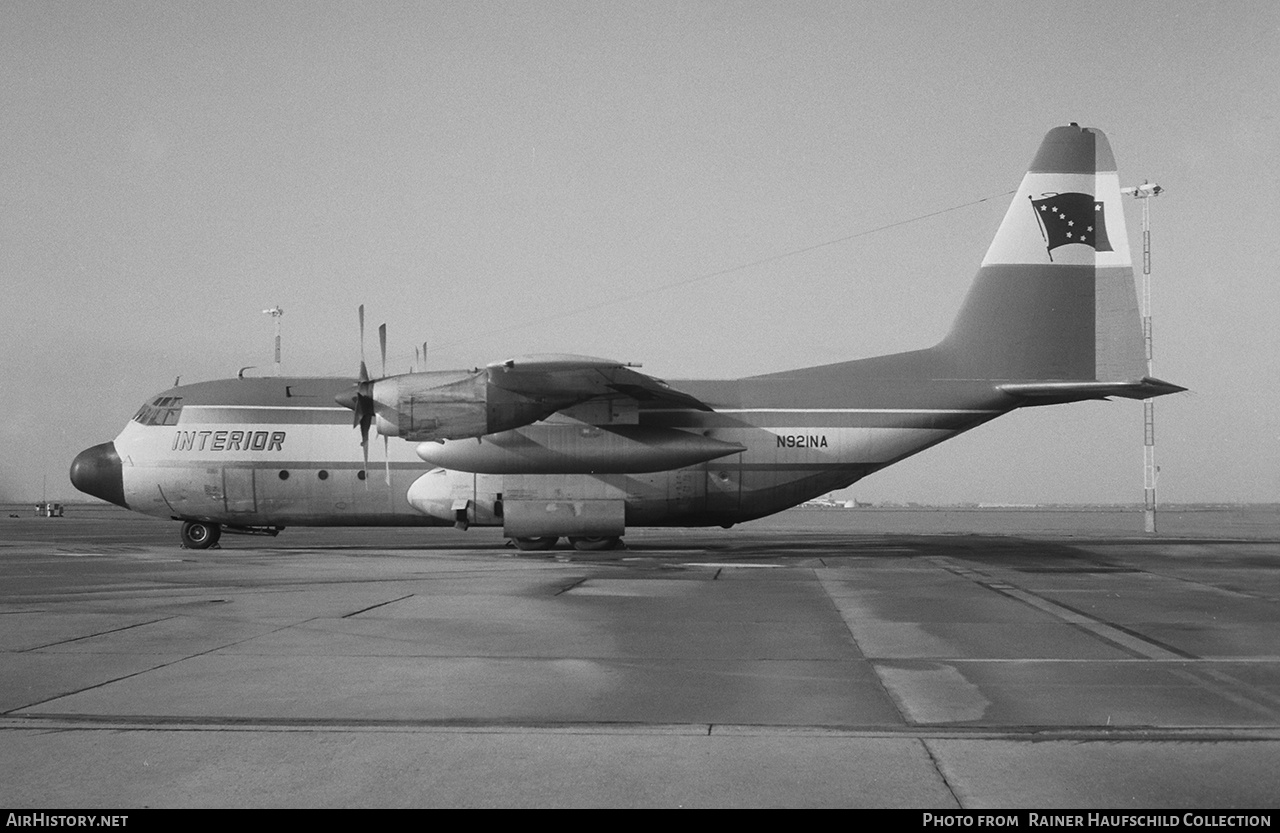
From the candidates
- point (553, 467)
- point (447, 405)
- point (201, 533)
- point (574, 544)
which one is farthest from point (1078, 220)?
point (201, 533)

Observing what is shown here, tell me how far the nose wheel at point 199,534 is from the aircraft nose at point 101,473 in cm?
169

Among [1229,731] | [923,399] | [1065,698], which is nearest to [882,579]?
[923,399]

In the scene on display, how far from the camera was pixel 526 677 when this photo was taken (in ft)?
27.8

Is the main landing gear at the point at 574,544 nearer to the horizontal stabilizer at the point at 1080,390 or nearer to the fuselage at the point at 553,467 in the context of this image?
the fuselage at the point at 553,467

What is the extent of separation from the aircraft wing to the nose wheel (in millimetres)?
9980

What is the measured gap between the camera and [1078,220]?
967 inches

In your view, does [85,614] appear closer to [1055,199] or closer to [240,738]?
[240,738]

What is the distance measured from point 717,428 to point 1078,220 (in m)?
10.7

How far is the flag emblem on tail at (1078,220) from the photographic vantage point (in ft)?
80.5

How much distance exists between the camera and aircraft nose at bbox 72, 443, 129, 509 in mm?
25328

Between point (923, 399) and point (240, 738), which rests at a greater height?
point (923, 399)

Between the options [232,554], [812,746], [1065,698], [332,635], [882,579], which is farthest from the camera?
[232,554]

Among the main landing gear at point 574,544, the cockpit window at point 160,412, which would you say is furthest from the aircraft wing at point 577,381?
the cockpit window at point 160,412

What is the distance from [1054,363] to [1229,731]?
19.5m
